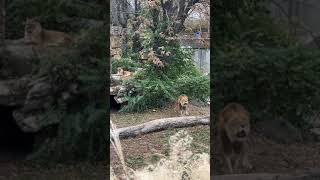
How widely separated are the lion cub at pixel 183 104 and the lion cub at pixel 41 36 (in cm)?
97

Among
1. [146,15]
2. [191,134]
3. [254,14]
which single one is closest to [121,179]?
[191,134]

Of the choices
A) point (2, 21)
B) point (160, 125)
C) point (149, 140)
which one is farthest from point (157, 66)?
point (2, 21)

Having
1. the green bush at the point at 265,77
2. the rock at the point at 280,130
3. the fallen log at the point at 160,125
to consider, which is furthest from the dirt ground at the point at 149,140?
the rock at the point at 280,130

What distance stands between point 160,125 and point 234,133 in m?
0.65

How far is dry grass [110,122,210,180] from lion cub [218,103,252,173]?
228 mm

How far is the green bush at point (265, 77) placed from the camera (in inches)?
181

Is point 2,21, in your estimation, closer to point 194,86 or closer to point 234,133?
point 194,86

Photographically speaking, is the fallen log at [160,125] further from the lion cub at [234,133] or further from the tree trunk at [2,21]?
the tree trunk at [2,21]

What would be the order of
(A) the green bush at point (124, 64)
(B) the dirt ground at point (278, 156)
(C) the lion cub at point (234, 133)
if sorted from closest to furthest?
(A) the green bush at point (124, 64)
(C) the lion cub at point (234, 133)
(B) the dirt ground at point (278, 156)

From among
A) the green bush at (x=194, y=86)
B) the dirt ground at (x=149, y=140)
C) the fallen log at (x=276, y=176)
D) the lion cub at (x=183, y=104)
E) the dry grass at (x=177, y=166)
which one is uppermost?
the green bush at (x=194, y=86)

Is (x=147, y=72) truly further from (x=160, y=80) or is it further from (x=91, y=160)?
(x=91, y=160)

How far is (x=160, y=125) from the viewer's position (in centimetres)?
439

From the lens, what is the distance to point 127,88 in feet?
14.3

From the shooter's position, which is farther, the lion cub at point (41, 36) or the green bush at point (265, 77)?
the green bush at point (265, 77)
